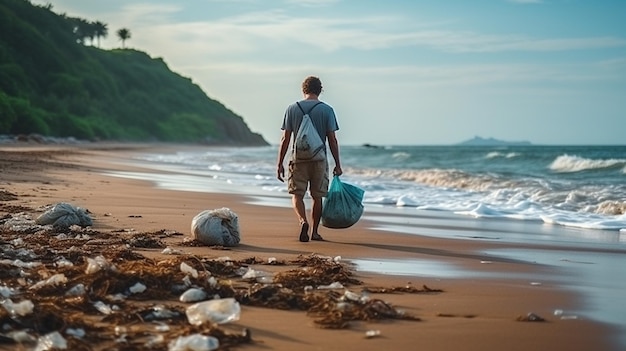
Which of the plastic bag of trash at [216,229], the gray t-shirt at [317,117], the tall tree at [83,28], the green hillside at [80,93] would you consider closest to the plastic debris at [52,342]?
the plastic bag of trash at [216,229]

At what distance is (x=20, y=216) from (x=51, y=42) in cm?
6632

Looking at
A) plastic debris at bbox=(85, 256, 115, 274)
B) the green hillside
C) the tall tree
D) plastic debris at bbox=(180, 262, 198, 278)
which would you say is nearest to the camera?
plastic debris at bbox=(85, 256, 115, 274)

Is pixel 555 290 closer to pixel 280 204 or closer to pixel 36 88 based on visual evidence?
pixel 280 204

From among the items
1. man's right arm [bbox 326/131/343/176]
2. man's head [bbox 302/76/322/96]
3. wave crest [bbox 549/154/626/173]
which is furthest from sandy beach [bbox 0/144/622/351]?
wave crest [bbox 549/154/626/173]

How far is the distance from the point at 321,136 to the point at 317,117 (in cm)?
21

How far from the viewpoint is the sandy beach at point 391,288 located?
151 inches

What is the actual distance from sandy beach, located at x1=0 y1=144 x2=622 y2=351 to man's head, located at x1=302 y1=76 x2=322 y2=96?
1568 mm

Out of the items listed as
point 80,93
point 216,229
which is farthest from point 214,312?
point 80,93

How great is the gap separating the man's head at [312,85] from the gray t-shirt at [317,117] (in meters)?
0.16

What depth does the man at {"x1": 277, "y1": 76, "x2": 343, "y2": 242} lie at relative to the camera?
8.05 meters

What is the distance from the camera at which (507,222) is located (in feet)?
35.0

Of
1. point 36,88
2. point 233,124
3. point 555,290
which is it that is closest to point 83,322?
point 555,290

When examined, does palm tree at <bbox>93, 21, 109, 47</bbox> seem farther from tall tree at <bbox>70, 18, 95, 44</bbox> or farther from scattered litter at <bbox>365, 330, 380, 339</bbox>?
scattered litter at <bbox>365, 330, 380, 339</bbox>

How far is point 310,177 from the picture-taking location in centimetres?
812
